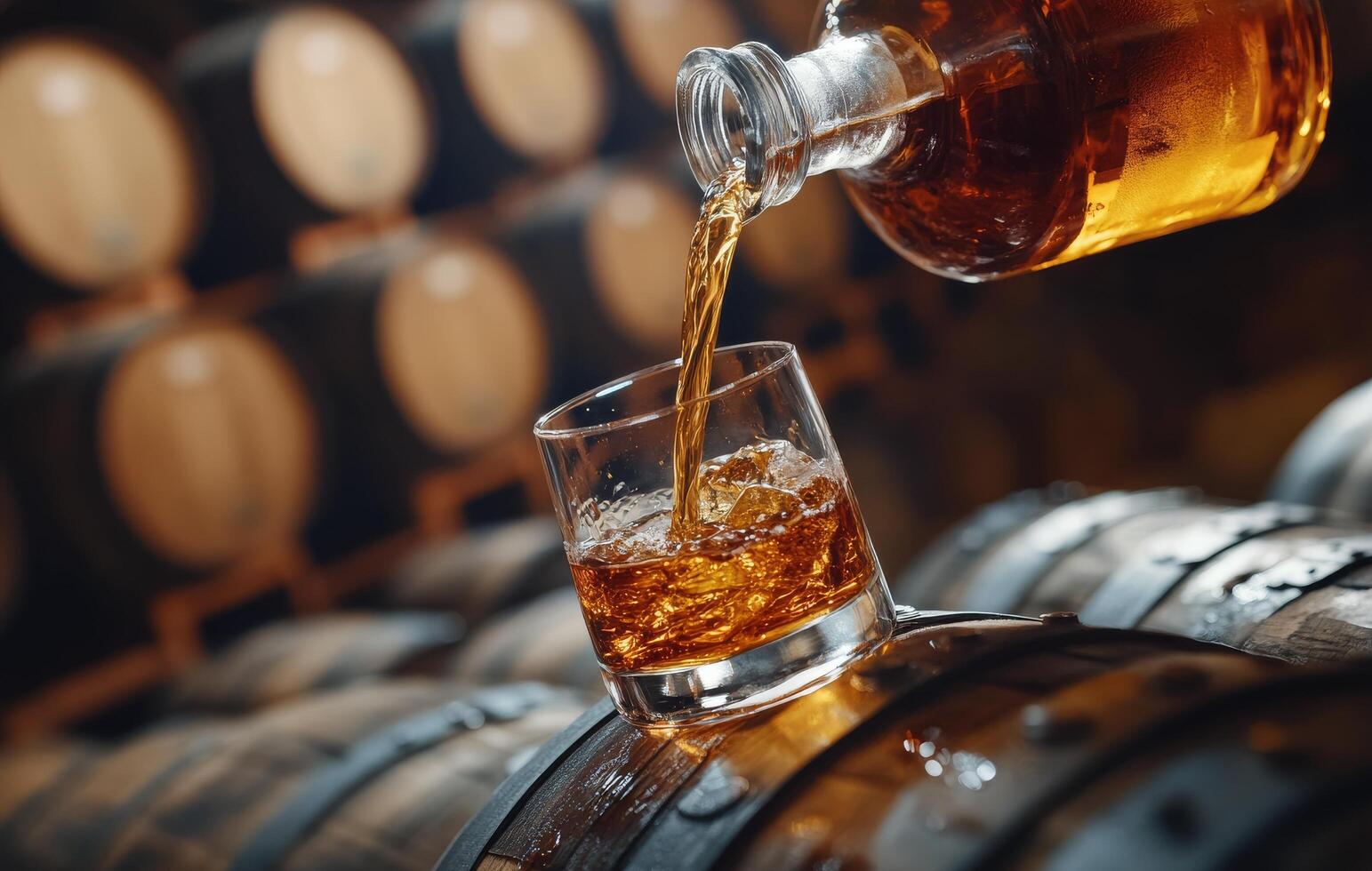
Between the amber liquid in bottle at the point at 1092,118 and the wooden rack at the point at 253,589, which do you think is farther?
the wooden rack at the point at 253,589

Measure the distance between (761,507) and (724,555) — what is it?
0.05m

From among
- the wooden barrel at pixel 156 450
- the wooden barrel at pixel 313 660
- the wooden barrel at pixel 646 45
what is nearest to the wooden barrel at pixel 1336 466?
the wooden barrel at pixel 313 660

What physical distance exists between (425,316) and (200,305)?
0.63m

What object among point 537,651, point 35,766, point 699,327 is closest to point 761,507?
point 699,327

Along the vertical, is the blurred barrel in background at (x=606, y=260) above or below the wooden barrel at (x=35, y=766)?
above

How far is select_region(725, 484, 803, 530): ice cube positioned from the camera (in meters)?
0.87

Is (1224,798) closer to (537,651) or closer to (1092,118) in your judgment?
(1092,118)

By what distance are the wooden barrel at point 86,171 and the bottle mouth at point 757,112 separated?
2.40 metres

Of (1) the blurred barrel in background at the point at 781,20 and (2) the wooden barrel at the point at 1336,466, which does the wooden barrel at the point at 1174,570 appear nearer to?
(2) the wooden barrel at the point at 1336,466

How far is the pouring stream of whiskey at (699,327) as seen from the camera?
0.89 metres

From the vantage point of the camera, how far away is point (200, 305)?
11.5 ft

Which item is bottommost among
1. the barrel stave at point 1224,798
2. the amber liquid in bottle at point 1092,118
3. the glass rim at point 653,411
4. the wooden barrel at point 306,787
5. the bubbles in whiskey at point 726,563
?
the wooden barrel at point 306,787

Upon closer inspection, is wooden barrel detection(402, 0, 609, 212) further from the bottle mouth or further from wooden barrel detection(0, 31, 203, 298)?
the bottle mouth

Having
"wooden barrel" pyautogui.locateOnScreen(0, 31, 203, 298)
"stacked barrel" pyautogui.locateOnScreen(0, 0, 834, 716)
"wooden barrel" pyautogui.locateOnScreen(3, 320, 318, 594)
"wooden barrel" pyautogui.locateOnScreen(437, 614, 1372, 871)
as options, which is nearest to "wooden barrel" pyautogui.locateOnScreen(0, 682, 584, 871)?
"wooden barrel" pyautogui.locateOnScreen(437, 614, 1372, 871)
